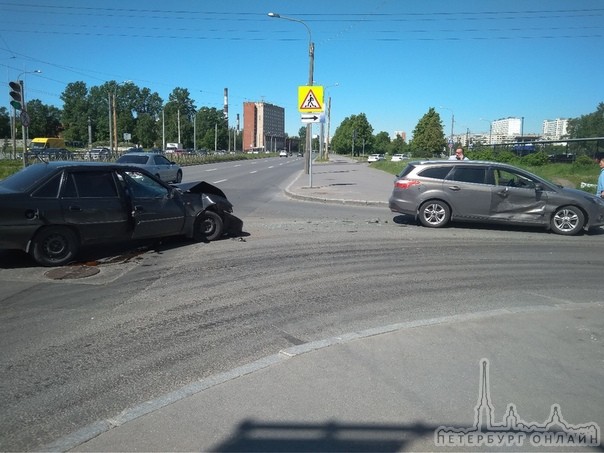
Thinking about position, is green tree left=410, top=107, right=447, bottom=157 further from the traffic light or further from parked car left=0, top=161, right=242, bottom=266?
parked car left=0, top=161, right=242, bottom=266

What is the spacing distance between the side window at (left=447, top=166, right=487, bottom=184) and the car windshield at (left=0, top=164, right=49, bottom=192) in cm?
837

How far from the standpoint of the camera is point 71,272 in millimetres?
7219

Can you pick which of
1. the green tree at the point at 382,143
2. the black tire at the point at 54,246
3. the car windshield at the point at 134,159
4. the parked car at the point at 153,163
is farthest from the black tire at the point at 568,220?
the green tree at the point at 382,143

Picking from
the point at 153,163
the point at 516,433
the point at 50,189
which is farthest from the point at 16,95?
the point at 516,433

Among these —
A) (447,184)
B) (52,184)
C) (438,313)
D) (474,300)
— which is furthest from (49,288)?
(447,184)

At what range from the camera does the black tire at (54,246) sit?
291 inches

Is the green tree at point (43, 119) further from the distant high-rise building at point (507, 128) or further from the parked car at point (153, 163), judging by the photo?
the distant high-rise building at point (507, 128)

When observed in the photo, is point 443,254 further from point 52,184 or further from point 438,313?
point 52,184

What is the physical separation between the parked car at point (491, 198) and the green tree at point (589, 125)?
7143 centimetres

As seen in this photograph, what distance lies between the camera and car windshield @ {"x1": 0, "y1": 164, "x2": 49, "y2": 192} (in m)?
7.45

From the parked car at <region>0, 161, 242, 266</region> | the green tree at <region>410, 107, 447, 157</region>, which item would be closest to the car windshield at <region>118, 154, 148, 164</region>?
the parked car at <region>0, 161, 242, 266</region>

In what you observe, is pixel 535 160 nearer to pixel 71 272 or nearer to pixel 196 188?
pixel 196 188

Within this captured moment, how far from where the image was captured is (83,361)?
428cm

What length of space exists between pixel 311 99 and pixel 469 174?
10422mm
